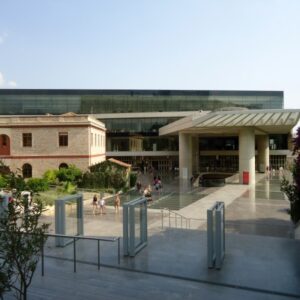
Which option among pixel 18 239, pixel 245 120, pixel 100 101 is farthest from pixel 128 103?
pixel 18 239

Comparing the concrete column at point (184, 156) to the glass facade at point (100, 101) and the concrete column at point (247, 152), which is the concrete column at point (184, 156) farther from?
the glass facade at point (100, 101)

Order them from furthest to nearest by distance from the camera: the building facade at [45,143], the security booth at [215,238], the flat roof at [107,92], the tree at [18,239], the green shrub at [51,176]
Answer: the flat roof at [107,92] → the building facade at [45,143] → the green shrub at [51,176] → the security booth at [215,238] → the tree at [18,239]

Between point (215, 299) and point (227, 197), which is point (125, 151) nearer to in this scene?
point (227, 197)

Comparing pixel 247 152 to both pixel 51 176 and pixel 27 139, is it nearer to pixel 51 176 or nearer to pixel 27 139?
pixel 51 176

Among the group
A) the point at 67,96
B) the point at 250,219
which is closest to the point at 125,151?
the point at 67,96

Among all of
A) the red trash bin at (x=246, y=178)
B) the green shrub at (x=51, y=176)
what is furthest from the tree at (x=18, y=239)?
the red trash bin at (x=246, y=178)

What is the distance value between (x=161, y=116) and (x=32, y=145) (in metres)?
33.8

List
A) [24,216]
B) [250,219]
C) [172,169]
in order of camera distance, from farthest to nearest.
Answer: [172,169] → [250,219] → [24,216]

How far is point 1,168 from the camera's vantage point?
6.34 meters

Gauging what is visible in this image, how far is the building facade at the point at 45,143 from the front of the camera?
123 feet

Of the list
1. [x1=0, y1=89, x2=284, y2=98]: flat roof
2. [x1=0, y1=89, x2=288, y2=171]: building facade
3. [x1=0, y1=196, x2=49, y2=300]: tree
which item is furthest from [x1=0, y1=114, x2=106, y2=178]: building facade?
[x1=0, y1=89, x2=284, y2=98]: flat roof

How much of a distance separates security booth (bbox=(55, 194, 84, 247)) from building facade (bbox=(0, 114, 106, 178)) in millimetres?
24175

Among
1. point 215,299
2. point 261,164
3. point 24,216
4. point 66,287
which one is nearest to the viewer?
point 24,216

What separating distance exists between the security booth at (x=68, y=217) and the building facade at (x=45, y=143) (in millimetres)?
24175
